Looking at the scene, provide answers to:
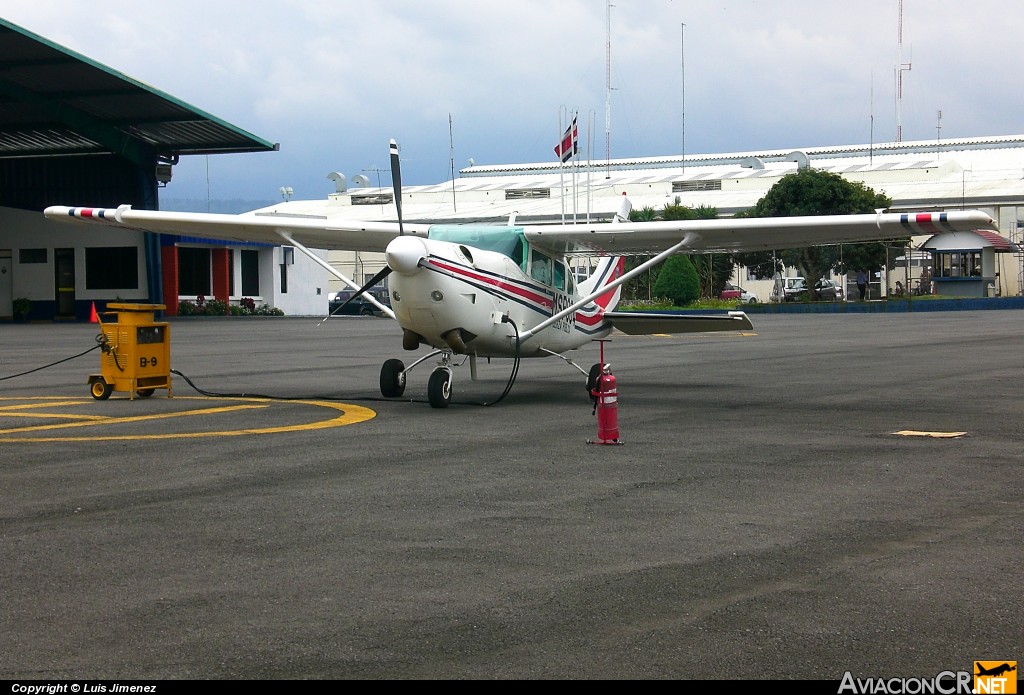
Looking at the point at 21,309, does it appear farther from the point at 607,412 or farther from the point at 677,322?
the point at 607,412

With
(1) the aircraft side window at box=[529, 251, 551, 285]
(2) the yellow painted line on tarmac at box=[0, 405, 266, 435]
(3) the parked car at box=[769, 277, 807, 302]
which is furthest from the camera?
(3) the parked car at box=[769, 277, 807, 302]

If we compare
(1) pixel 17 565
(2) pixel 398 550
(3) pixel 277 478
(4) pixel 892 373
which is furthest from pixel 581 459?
Result: (4) pixel 892 373

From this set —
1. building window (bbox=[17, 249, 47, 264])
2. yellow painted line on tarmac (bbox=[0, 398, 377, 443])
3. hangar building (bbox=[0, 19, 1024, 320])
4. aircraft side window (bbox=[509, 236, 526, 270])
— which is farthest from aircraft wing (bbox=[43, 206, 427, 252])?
building window (bbox=[17, 249, 47, 264])

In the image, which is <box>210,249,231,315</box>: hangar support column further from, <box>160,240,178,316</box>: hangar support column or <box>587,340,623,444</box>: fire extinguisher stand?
<box>587,340,623,444</box>: fire extinguisher stand

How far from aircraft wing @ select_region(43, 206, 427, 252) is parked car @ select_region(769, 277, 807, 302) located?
5102 cm

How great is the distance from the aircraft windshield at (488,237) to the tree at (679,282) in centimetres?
3911

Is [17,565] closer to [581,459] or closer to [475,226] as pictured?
[581,459]

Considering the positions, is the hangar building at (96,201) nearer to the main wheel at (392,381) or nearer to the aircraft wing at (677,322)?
the aircraft wing at (677,322)

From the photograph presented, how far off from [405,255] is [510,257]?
2870 mm

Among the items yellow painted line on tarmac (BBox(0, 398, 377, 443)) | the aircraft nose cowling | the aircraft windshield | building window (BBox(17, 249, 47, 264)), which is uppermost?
building window (BBox(17, 249, 47, 264))

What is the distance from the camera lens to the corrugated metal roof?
40.8 metres

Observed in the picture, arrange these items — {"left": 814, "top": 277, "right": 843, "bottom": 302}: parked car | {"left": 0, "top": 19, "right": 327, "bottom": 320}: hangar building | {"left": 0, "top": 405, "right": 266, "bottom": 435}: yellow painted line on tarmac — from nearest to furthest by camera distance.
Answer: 1. {"left": 0, "top": 405, "right": 266, "bottom": 435}: yellow painted line on tarmac
2. {"left": 0, "top": 19, "right": 327, "bottom": 320}: hangar building
3. {"left": 814, "top": 277, "right": 843, "bottom": 302}: parked car

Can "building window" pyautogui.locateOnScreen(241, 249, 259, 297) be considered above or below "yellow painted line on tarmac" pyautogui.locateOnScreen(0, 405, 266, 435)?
above

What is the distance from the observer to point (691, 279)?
55812mm
